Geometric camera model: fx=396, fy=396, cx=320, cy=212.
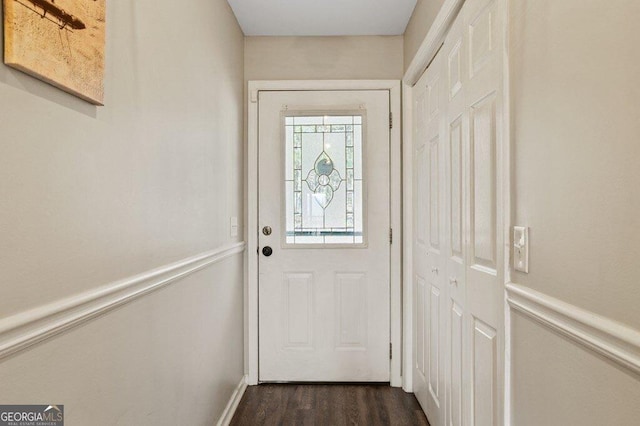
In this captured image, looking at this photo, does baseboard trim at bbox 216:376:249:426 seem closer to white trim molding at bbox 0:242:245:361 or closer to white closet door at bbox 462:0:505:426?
A: white trim molding at bbox 0:242:245:361

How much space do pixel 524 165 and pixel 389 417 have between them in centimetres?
180

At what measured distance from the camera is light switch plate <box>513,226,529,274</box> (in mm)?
1116

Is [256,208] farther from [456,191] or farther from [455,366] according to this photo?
[455,366]

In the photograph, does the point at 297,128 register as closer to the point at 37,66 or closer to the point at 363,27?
the point at 363,27

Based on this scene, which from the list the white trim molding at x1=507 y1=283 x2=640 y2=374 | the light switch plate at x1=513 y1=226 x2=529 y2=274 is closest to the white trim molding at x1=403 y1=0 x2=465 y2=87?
the light switch plate at x1=513 y1=226 x2=529 y2=274

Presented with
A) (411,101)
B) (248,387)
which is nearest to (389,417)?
(248,387)

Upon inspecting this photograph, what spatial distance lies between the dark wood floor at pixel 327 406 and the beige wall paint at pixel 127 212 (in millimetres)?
378

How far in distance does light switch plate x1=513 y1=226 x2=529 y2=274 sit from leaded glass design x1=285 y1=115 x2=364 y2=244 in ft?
5.27

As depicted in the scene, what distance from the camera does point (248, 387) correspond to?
2723 mm

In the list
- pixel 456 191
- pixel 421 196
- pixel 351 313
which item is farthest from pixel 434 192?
pixel 351 313

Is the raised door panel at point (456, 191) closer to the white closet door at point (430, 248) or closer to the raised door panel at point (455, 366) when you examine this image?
the white closet door at point (430, 248)

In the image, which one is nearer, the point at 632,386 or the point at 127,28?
the point at 632,386

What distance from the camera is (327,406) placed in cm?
245

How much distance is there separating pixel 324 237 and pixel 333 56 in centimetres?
127
